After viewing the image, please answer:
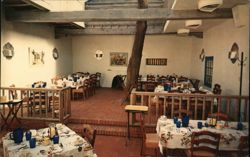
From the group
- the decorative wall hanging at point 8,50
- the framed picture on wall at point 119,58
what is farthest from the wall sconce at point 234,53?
the decorative wall hanging at point 8,50

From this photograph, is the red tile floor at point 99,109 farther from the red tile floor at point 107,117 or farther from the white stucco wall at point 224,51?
the white stucco wall at point 224,51

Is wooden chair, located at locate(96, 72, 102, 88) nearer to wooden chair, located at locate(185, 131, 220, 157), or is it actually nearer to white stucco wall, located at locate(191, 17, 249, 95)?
white stucco wall, located at locate(191, 17, 249, 95)

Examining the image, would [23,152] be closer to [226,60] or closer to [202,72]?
[226,60]

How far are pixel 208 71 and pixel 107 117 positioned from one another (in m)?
4.53

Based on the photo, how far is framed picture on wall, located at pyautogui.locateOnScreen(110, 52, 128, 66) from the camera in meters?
11.1

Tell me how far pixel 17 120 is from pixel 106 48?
693cm

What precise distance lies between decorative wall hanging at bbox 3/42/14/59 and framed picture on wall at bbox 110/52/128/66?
5.61 metres

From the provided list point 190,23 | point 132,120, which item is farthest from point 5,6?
point 190,23

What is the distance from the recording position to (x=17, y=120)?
5.05 metres

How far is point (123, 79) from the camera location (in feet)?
35.4

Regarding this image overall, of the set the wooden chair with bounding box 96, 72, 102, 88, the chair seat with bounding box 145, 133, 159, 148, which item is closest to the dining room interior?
the chair seat with bounding box 145, 133, 159, 148

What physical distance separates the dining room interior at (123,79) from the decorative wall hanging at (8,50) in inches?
1.3

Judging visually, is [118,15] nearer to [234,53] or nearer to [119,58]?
[234,53]

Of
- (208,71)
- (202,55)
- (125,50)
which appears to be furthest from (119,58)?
(208,71)
